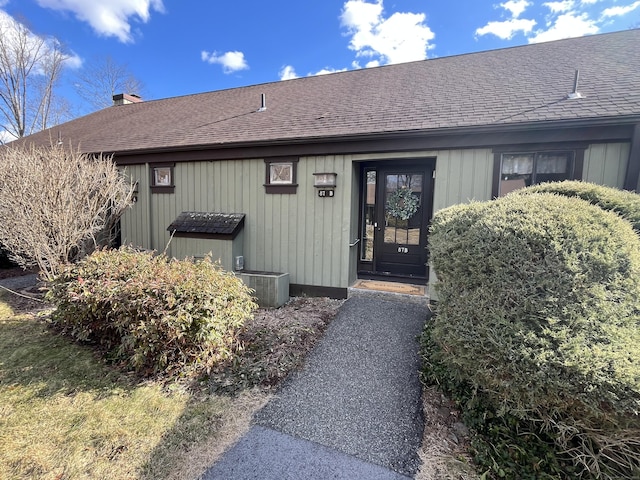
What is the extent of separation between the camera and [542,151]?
171 inches

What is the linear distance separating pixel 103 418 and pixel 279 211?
4.04 meters

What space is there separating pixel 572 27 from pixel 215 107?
9942 millimetres

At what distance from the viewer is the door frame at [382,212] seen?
5477 millimetres

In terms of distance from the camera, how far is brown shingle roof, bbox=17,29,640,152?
4.54m

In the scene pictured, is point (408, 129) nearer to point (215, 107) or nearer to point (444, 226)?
point (444, 226)

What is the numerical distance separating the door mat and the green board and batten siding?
0.27 m

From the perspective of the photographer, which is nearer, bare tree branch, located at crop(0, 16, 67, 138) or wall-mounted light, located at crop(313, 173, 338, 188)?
wall-mounted light, located at crop(313, 173, 338, 188)

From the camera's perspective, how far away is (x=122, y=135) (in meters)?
8.21

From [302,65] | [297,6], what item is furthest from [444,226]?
[302,65]

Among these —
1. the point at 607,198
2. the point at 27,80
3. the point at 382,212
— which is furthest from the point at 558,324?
the point at 27,80

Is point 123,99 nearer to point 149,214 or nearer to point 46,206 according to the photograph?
point 149,214

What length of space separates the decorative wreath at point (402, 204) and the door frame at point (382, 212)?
163 mm

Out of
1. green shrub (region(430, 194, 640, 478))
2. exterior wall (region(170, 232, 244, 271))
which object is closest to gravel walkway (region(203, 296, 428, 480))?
green shrub (region(430, 194, 640, 478))

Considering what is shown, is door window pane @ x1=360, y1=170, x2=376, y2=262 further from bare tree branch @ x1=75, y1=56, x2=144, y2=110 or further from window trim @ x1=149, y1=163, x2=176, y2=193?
bare tree branch @ x1=75, y1=56, x2=144, y2=110
